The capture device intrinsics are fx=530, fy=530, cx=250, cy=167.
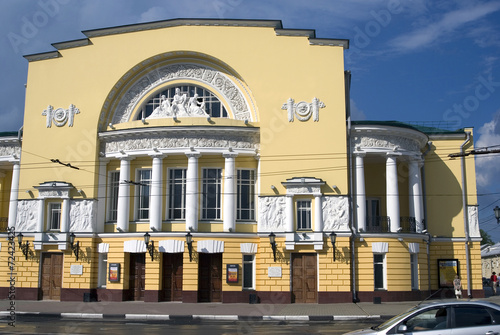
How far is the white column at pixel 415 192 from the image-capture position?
28.3m

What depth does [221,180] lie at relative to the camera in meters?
28.1


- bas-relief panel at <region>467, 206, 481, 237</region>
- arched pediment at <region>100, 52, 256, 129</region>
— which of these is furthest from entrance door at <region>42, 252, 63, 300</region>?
bas-relief panel at <region>467, 206, 481, 237</region>

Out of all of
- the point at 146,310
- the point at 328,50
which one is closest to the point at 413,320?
the point at 146,310

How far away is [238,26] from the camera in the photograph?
2858 cm

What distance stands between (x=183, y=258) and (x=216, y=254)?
1.72 meters

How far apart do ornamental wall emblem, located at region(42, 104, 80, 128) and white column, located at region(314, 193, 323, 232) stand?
14078mm

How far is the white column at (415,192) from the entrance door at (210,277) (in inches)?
418

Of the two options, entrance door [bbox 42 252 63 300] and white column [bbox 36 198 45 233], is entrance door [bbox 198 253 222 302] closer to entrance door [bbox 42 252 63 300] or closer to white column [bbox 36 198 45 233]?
entrance door [bbox 42 252 63 300]

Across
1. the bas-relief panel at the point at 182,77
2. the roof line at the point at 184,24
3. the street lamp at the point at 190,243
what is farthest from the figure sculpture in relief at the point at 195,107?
the street lamp at the point at 190,243

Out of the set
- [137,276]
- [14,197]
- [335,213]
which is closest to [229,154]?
[335,213]

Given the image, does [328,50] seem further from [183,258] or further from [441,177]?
[183,258]

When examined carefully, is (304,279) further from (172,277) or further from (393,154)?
(393,154)

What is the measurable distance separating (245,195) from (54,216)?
10623 mm

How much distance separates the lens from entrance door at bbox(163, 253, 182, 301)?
2716 centimetres
